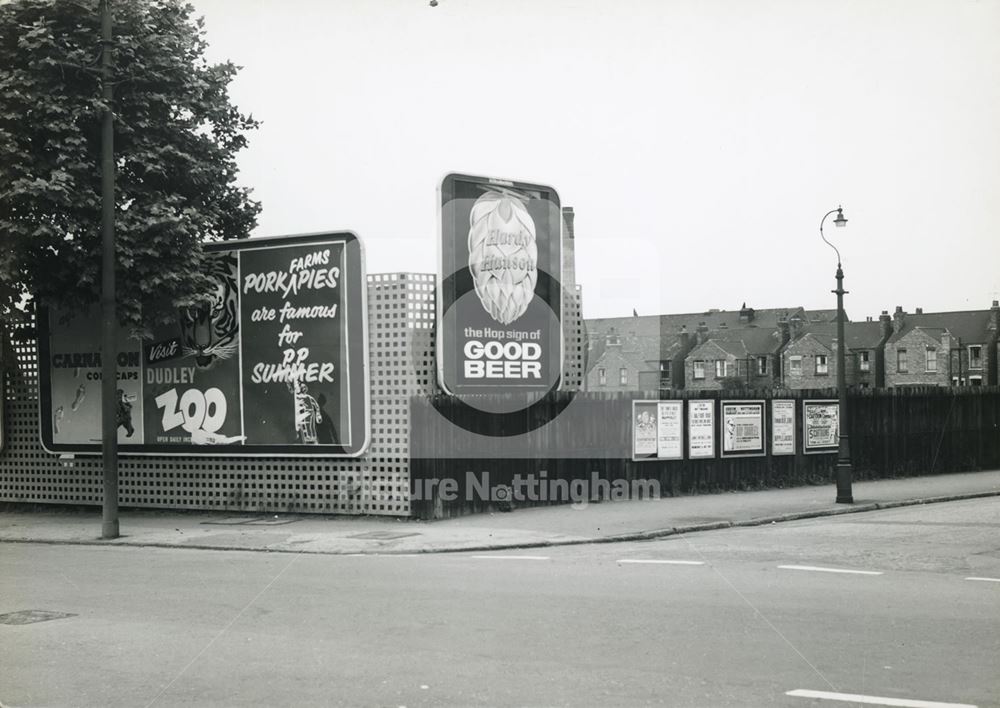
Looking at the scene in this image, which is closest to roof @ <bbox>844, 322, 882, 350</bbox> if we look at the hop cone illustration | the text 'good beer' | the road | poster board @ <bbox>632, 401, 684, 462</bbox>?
poster board @ <bbox>632, 401, 684, 462</bbox>

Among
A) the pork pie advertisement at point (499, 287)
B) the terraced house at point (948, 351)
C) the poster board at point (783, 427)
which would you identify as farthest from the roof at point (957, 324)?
the pork pie advertisement at point (499, 287)

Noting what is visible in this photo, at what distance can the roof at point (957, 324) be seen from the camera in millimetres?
79750

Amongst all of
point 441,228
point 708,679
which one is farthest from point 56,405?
point 708,679

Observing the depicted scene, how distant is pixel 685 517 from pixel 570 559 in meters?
5.58

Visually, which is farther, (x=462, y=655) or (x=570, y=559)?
(x=570, y=559)

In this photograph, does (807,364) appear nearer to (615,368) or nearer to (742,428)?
(615,368)

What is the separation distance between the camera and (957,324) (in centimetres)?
8150

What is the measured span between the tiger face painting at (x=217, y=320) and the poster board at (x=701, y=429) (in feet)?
34.2

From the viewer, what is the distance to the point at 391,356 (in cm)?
1875

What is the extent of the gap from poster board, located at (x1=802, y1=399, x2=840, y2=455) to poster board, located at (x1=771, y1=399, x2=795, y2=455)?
451 millimetres

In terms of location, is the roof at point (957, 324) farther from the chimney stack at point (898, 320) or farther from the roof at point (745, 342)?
the roof at point (745, 342)

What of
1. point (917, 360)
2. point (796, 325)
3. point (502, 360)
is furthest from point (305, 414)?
point (796, 325)

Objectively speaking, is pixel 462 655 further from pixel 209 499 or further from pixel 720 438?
pixel 720 438

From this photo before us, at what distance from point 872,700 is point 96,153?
57.6 ft
